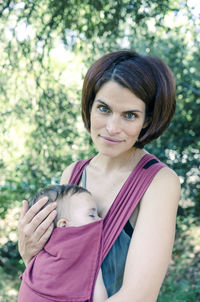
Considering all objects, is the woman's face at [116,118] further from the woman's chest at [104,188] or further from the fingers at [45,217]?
the fingers at [45,217]

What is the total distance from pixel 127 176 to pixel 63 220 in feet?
1.20

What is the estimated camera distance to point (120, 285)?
69.0 inches

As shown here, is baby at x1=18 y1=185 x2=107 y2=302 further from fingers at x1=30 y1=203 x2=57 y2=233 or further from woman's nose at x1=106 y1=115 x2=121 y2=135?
woman's nose at x1=106 y1=115 x2=121 y2=135

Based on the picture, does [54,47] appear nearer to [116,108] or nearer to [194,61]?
[194,61]

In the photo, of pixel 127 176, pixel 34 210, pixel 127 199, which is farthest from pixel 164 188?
pixel 34 210

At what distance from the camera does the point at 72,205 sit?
5.98 feet

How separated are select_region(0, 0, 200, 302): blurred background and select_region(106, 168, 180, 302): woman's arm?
8.39 ft

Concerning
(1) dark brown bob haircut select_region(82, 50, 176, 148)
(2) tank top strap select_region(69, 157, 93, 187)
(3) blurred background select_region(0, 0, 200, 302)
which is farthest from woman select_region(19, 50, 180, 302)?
(3) blurred background select_region(0, 0, 200, 302)

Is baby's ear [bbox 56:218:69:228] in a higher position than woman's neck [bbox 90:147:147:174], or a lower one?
lower

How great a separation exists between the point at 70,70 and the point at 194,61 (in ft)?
4.54

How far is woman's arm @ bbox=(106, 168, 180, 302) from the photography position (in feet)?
5.22

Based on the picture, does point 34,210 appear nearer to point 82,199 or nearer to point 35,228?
point 35,228

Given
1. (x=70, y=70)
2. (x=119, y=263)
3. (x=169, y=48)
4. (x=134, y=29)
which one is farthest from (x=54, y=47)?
(x=119, y=263)

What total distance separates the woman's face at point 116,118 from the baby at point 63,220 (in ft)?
0.76
